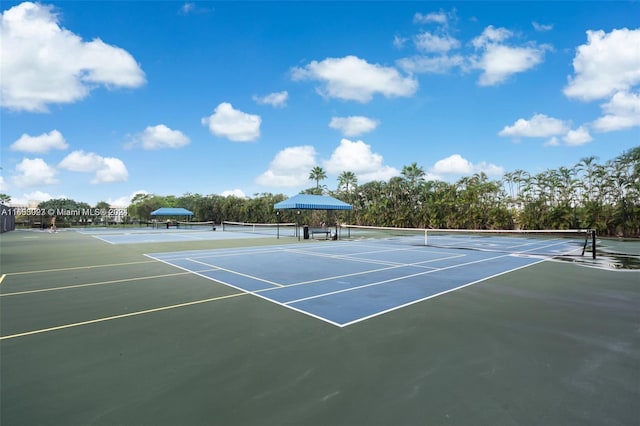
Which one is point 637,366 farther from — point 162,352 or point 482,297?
point 162,352

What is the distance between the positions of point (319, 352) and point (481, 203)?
31052mm

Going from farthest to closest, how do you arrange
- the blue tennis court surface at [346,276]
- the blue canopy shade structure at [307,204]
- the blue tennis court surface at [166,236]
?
the blue tennis court surface at [166,236] < the blue canopy shade structure at [307,204] < the blue tennis court surface at [346,276]

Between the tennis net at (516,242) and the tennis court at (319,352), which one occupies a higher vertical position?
the tennis net at (516,242)

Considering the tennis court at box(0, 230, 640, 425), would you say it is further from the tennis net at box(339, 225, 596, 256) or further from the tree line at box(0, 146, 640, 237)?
the tree line at box(0, 146, 640, 237)

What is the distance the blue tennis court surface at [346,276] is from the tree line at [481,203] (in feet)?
55.7

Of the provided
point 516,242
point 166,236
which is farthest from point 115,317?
point 166,236

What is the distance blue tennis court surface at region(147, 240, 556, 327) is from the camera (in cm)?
603

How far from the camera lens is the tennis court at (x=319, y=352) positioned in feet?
9.09

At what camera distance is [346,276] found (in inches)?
345

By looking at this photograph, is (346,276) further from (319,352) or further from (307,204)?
(307,204)

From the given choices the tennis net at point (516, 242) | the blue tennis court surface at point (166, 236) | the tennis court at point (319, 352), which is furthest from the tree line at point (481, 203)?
the tennis court at point (319, 352)

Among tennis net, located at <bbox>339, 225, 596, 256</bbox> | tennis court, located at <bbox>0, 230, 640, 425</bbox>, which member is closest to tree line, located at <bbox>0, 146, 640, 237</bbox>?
tennis net, located at <bbox>339, 225, 596, 256</bbox>

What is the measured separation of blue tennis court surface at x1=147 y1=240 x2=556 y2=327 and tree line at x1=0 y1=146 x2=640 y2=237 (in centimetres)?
1697

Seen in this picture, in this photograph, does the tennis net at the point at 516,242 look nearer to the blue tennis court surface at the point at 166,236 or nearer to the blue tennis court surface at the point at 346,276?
the blue tennis court surface at the point at 346,276
